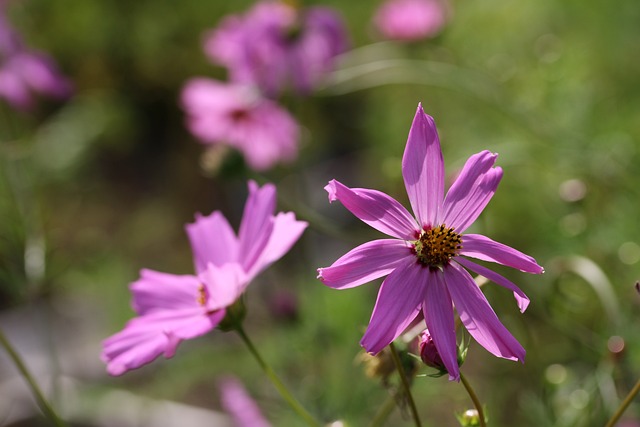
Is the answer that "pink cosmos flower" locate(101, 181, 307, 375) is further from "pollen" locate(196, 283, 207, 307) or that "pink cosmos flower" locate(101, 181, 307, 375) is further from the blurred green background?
the blurred green background

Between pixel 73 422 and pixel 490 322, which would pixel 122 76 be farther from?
pixel 490 322

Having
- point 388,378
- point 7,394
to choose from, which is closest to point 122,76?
point 7,394

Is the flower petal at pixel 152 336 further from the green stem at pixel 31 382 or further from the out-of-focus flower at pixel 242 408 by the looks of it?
the out-of-focus flower at pixel 242 408

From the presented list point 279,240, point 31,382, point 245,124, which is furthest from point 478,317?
point 245,124

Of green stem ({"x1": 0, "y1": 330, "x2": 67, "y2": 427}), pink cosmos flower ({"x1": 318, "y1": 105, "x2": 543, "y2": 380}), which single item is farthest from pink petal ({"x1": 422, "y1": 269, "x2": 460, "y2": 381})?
green stem ({"x1": 0, "y1": 330, "x2": 67, "y2": 427})

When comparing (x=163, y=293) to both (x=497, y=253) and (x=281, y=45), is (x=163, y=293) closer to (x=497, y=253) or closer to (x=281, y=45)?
(x=497, y=253)

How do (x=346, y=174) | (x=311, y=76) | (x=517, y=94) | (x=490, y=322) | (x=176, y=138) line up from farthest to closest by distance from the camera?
(x=176, y=138) → (x=346, y=174) → (x=517, y=94) → (x=311, y=76) → (x=490, y=322)
